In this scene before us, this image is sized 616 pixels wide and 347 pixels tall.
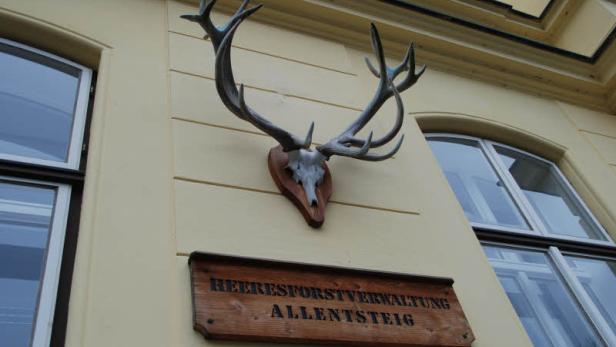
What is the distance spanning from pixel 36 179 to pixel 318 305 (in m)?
1.17

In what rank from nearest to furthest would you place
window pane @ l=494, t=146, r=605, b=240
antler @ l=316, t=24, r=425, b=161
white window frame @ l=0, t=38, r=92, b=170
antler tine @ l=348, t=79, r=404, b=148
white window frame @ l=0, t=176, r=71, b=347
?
white window frame @ l=0, t=176, r=71, b=347 < white window frame @ l=0, t=38, r=92, b=170 < antler @ l=316, t=24, r=425, b=161 < antler tine @ l=348, t=79, r=404, b=148 < window pane @ l=494, t=146, r=605, b=240

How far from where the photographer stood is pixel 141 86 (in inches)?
106

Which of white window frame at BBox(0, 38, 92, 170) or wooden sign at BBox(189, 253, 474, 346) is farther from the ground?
white window frame at BBox(0, 38, 92, 170)

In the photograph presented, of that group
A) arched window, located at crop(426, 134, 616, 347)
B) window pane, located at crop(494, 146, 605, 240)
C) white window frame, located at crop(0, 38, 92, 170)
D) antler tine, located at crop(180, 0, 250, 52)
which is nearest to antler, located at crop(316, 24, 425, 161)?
antler tine, located at crop(180, 0, 250, 52)

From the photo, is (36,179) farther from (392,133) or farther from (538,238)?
(538,238)

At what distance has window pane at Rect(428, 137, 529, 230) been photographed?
11.2 feet

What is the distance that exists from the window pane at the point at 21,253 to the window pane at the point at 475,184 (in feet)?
7.25

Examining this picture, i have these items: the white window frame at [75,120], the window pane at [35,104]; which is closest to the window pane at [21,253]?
the white window frame at [75,120]

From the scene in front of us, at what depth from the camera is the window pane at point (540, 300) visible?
279 centimetres

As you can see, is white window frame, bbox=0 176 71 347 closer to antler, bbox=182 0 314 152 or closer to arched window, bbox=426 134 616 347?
antler, bbox=182 0 314 152

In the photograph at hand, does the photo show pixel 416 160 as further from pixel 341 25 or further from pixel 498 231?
pixel 341 25

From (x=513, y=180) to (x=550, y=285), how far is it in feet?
2.77

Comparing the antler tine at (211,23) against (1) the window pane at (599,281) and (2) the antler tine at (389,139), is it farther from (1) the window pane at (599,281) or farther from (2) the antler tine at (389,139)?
(1) the window pane at (599,281)

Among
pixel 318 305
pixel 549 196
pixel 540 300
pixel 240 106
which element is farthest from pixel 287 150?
pixel 549 196
